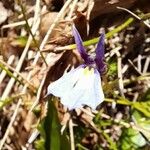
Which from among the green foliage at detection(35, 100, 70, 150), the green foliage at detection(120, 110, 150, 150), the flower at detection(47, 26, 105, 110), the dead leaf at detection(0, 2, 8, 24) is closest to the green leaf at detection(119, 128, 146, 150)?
the green foliage at detection(120, 110, 150, 150)

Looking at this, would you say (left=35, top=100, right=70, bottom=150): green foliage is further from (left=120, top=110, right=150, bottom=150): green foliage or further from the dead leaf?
the dead leaf

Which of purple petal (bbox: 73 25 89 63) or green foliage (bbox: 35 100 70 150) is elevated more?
purple petal (bbox: 73 25 89 63)

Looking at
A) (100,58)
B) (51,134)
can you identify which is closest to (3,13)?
(51,134)

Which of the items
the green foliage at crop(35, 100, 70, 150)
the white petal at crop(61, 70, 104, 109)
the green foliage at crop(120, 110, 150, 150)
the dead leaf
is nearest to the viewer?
the white petal at crop(61, 70, 104, 109)

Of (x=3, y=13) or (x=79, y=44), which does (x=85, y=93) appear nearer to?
(x=79, y=44)

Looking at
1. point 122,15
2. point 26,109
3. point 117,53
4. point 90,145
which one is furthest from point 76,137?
point 122,15

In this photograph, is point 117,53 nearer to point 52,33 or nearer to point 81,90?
point 52,33

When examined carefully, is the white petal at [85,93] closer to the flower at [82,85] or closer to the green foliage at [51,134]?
the flower at [82,85]
